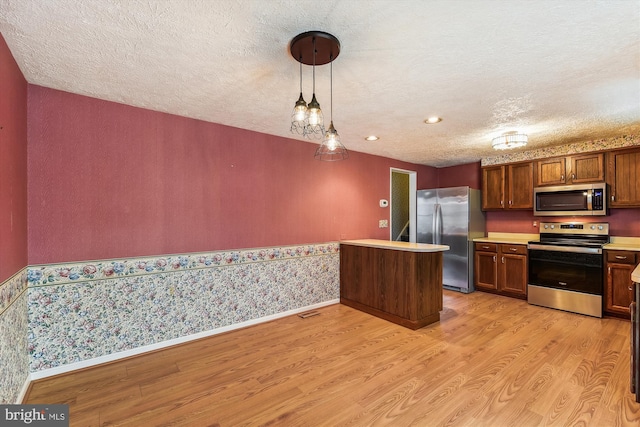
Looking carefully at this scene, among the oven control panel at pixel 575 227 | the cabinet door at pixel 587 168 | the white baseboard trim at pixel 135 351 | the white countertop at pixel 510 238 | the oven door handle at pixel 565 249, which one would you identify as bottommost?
the white baseboard trim at pixel 135 351

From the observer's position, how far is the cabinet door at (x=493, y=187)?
4695 millimetres

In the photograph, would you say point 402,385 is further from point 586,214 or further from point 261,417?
point 586,214

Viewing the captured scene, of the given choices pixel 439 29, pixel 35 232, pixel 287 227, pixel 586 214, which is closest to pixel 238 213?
pixel 287 227

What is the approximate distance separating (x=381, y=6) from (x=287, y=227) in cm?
267

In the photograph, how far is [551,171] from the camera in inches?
164

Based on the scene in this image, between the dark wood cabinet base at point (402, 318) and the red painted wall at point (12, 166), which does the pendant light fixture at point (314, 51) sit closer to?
the red painted wall at point (12, 166)

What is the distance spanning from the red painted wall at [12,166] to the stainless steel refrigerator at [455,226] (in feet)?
16.8

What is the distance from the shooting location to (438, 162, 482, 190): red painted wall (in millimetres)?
5277

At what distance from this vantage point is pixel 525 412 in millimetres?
1864

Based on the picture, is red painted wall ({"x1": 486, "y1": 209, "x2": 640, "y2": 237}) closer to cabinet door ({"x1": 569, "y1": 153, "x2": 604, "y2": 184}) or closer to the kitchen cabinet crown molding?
cabinet door ({"x1": 569, "y1": 153, "x2": 604, "y2": 184})

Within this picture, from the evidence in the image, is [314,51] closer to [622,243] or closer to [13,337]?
[13,337]

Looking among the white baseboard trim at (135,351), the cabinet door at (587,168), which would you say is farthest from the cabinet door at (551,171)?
the white baseboard trim at (135,351)

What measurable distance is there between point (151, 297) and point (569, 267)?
16.3ft

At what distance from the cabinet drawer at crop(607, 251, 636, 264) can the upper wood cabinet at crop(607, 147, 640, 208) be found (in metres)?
Result: 0.64
